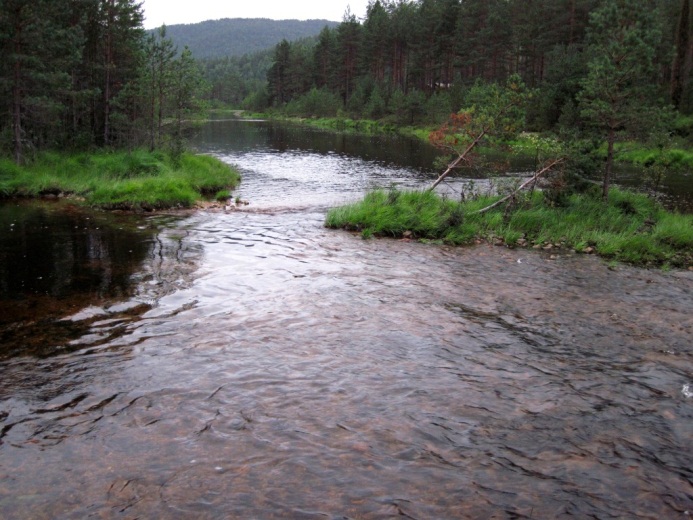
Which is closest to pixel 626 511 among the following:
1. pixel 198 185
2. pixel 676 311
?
pixel 676 311

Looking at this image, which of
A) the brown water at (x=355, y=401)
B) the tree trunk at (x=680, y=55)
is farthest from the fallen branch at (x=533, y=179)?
→ the tree trunk at (x=680, y=55)

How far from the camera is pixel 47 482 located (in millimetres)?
4789

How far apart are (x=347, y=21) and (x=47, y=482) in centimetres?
10116

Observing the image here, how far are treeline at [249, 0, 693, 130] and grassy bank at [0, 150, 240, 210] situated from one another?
15.6 meters

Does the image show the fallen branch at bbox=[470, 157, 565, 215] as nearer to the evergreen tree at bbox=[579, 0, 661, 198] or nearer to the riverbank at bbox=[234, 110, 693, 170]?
the riverbank at bbox=[234, 110, 693, 170]

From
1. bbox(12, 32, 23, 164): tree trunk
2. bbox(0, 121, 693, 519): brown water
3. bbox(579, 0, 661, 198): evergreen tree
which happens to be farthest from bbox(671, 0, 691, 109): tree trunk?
bbox(12, 32, 23, 164): tree trunk

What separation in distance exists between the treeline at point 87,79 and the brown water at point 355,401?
14.7m

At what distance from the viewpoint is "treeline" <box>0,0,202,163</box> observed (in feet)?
67.0

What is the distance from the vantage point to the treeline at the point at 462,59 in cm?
4256

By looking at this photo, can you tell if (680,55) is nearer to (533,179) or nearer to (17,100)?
(533,179)

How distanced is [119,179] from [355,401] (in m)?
17.3

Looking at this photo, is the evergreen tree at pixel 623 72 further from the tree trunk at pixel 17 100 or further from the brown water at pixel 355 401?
the tree trunk at pixel 17 100

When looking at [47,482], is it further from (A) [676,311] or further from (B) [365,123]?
(B) [365,123]

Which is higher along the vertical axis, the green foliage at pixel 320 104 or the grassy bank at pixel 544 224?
the green foliage at pixel 320 104
